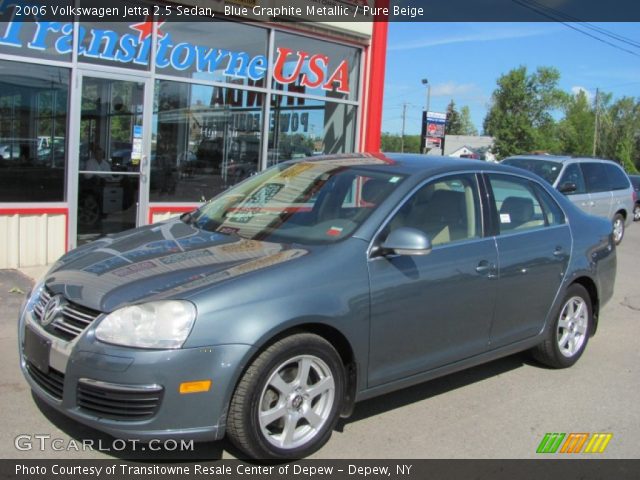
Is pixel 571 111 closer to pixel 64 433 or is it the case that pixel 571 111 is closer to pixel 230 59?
pixel 230 59

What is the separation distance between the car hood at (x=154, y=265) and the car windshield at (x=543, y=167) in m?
8.53

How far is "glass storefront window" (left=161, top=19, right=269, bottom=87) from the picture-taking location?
29.1ft

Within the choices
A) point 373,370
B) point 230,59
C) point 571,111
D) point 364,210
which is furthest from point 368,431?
point 571,111

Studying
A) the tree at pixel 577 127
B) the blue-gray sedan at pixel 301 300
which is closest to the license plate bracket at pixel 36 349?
the blue-gray sedan at pixel 301 300

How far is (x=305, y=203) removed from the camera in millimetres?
4266

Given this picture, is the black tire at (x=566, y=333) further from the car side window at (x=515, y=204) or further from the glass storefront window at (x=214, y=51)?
the glass storefront window at (x=214, y=51)

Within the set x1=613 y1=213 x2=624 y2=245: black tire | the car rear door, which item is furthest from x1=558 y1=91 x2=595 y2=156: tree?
the car rear door

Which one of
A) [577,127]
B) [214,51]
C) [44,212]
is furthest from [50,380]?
[577,127]

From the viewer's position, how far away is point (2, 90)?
24.7 feet

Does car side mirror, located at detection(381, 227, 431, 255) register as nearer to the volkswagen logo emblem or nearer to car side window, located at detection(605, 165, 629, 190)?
the volkswagen logo emblem

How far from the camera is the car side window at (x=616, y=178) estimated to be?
1304 cm

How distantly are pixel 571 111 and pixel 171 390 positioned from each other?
97.8 metres

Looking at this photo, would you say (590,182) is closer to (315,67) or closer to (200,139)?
(315,67)

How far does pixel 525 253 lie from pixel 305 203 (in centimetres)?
164
